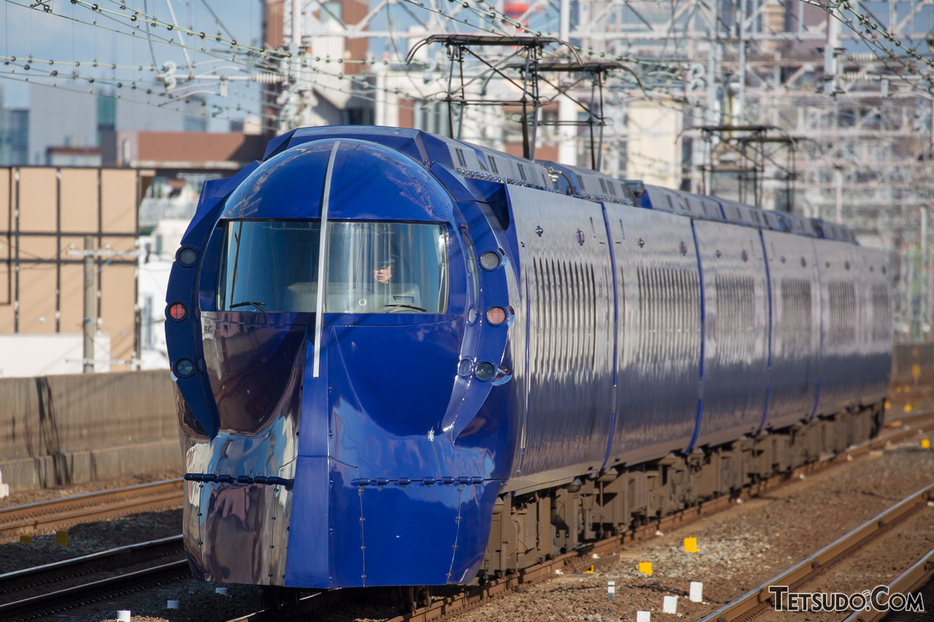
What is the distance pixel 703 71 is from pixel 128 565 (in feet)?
60.6

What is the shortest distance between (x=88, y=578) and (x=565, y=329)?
516 centimetres

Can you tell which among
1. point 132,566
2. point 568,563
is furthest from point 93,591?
point 568,563

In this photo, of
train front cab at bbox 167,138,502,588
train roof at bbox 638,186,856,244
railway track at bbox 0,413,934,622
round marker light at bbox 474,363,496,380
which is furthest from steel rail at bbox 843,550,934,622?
train roof at bbox 638,186,856,244

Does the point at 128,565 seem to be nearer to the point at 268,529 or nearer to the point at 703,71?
the point at 268,529

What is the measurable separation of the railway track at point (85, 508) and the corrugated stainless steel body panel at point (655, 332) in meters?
6.45

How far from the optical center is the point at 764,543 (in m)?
15.4

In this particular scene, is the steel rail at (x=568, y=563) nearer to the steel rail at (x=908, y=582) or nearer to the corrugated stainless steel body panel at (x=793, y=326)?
the corrugated stainless steel body panel at (x=793, y=326)

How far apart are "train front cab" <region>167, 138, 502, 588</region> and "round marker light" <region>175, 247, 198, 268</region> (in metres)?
0.16

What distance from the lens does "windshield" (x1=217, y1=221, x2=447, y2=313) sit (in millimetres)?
8805

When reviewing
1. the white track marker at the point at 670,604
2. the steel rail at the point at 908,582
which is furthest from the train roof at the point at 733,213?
the white track marker at the point at 670,604

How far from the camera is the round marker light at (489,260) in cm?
930

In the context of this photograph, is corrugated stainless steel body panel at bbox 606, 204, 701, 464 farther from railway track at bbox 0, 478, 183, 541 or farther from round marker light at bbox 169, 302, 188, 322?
railway track at bbox 0, 478, 183, 541

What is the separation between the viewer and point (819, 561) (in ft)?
46.1

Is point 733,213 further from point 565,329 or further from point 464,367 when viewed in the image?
point 464,367
